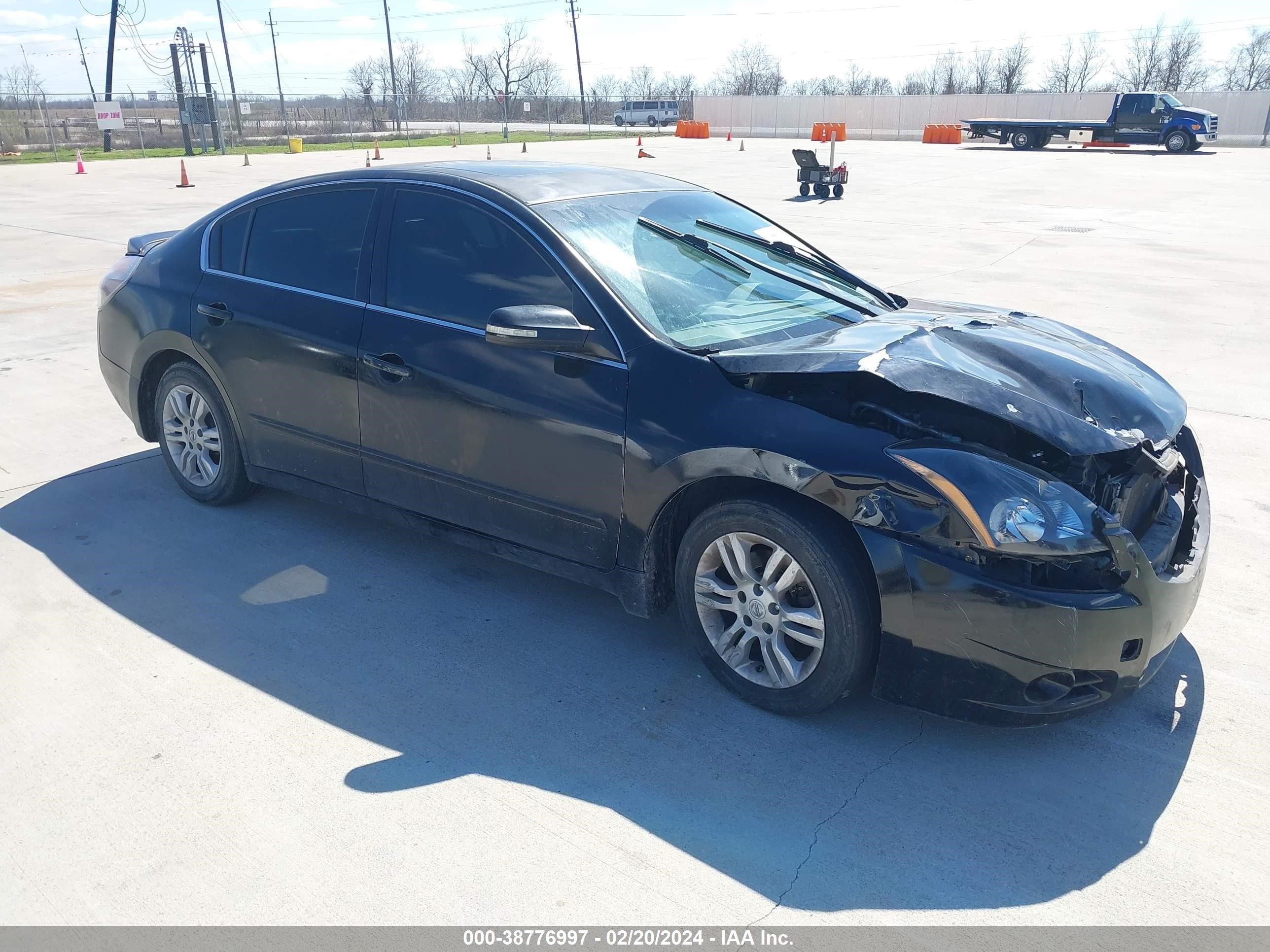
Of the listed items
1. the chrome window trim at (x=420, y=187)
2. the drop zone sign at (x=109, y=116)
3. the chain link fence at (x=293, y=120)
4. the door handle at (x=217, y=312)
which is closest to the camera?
the chrome window trim at (x=420, y=187)

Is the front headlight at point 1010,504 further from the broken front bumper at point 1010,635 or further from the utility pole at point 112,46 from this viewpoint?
the utility pole at point 112,46

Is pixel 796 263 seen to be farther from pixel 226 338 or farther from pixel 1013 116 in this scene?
pixel 1013 116

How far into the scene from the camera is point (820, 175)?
20.2 m

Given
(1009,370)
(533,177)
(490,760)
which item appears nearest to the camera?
(490,760)

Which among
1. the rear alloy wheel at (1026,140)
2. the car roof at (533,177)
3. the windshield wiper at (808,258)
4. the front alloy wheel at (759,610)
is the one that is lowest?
the front alloy wheel at (759,610)

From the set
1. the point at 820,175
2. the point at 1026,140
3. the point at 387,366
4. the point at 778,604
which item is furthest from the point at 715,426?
the point at 1026,140

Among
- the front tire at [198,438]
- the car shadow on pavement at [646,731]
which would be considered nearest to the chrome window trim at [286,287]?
the front tire at [198,438]

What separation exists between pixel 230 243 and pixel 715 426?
2895mm

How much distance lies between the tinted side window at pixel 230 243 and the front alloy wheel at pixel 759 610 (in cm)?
287

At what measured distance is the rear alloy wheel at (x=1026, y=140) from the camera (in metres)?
39.6

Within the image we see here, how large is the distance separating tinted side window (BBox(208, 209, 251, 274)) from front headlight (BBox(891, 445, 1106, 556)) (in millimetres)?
3375

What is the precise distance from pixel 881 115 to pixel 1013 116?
7.26 m

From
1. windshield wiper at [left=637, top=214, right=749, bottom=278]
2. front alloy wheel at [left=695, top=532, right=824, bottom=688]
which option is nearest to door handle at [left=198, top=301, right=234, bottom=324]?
windshield wiper at [left=637, top=214, right=749, bottom=278]

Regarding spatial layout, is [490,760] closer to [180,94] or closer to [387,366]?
[387,366]
